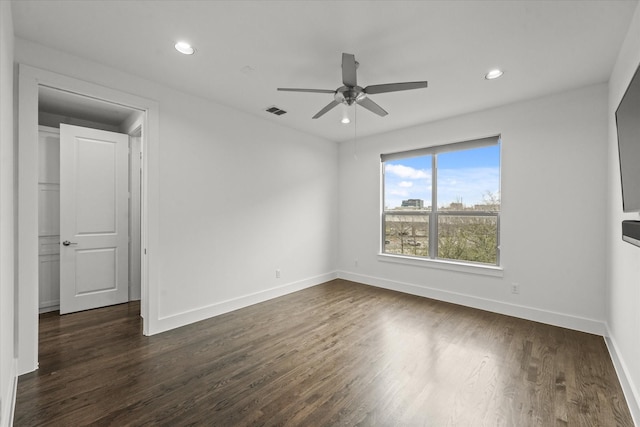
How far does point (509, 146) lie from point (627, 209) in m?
2.08

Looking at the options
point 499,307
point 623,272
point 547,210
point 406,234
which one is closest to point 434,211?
point 406,234

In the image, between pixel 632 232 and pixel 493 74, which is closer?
pixel 632 232

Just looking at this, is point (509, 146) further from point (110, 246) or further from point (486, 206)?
point (110, 246)

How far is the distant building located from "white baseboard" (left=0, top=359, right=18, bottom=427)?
15.7 ft

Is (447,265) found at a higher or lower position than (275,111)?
lower

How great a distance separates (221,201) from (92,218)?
1844 mm

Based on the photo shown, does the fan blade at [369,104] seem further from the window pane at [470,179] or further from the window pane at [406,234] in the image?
the window pane at [406,234]

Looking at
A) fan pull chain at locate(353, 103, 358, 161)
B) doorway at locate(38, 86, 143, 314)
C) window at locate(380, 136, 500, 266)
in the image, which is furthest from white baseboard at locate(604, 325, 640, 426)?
doorway at locate(38, 86, 143, 314)

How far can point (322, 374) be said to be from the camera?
7.59 feet

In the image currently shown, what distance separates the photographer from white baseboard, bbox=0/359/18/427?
5.26 feet

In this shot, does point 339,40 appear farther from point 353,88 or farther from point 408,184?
point 408,184

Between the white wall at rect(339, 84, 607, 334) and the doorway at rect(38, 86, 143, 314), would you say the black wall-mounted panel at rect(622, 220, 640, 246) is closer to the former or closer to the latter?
the white wall at rect(339, 84, 607, 334)

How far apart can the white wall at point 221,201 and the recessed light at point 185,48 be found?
0.86 m

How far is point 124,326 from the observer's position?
3.27 m
